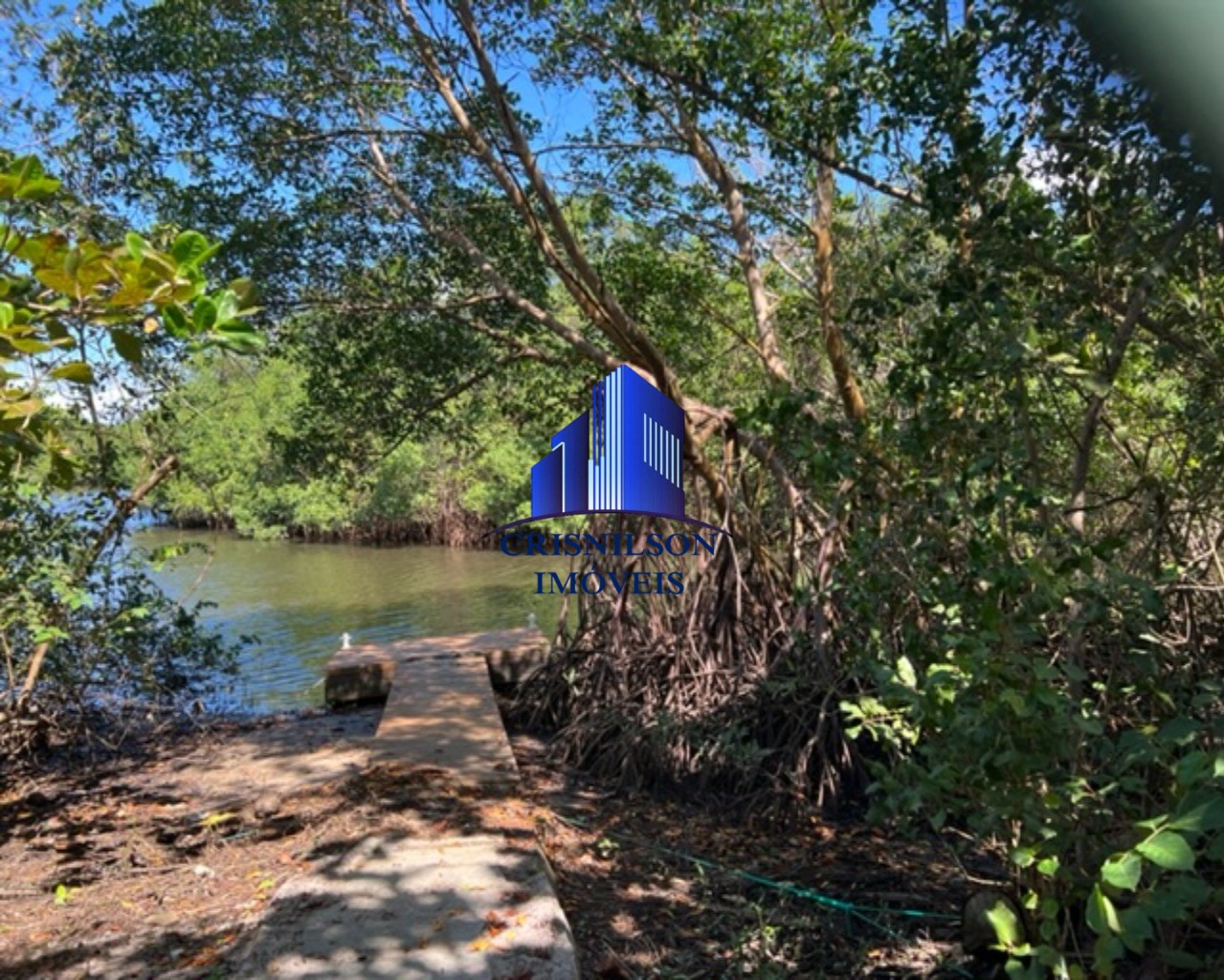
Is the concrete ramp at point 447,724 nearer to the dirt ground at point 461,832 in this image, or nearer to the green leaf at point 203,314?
the dirt ground at point 461,832

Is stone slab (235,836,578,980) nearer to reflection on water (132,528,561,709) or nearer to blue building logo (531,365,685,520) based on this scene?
blue building logo (531,365,685,520)

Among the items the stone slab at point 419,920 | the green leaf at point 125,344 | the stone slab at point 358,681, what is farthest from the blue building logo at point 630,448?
the green leaf at point 125,344

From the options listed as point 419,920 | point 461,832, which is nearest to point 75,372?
point 419,920

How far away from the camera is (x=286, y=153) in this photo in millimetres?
7004

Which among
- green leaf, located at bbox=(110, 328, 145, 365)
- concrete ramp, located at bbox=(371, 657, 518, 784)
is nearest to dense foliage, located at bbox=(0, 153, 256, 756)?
green leaf, located at bbox=(110, 328, 145, 365)

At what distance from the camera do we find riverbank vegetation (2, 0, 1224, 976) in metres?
2.19

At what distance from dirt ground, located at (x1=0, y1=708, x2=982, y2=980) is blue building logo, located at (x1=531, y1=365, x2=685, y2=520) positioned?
7.34 ft

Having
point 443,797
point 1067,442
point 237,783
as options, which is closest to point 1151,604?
point 1067,442

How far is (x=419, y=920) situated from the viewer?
10.4 feet

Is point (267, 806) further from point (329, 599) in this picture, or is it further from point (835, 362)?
point (329, 599)

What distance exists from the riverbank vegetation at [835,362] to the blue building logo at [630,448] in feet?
0.57

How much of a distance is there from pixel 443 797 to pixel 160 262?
11.0ft

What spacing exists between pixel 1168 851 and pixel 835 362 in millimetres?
5053

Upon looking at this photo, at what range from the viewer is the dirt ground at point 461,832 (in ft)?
11.2
